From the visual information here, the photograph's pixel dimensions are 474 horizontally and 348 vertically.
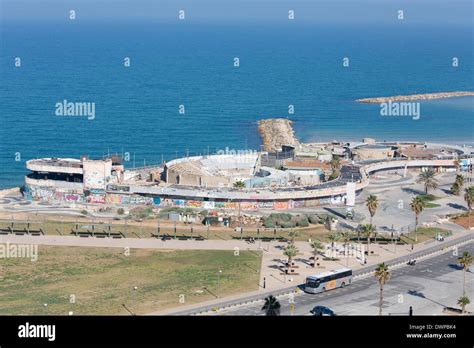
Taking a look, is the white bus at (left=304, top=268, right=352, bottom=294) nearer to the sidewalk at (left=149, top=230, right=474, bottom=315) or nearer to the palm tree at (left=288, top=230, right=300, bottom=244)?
the sidewalk at (left=149, top=230, right=474, bottom=315)

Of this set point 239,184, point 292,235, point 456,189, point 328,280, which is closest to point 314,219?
point 292,235

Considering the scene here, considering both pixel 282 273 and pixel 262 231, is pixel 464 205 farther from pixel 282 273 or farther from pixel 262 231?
pixel 282 273

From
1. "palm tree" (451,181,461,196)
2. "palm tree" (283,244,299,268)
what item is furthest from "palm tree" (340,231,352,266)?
"palm tree" (451,181,461,196)

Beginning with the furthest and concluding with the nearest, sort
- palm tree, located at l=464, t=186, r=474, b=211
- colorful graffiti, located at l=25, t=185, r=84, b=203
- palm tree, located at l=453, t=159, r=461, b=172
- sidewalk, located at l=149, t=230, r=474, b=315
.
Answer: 1. palm tree, located at l=453, t=159, r=461, b=172
2. colorful graffiti, located at l=25, t=185, r=84, b=203
3. palm tree, located at l=464, t=186, r=474, b=211
4. sidewalk, located at l=149, t=230, r=474, b=315

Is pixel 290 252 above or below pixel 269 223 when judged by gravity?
below

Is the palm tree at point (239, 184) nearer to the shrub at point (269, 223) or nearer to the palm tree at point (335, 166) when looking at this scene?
the shrub at point (269, 223)

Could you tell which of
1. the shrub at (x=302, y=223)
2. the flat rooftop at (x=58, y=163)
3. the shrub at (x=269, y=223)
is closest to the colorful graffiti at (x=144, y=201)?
the flat rooftop at (x=58, y=163)

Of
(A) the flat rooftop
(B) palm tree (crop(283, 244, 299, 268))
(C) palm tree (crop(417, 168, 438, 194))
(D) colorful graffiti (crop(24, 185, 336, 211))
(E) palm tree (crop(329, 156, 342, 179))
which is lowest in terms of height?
(B) palm tree (crop(283, 244, 299, 268))

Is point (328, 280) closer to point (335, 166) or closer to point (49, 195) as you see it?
point (335, 166)
